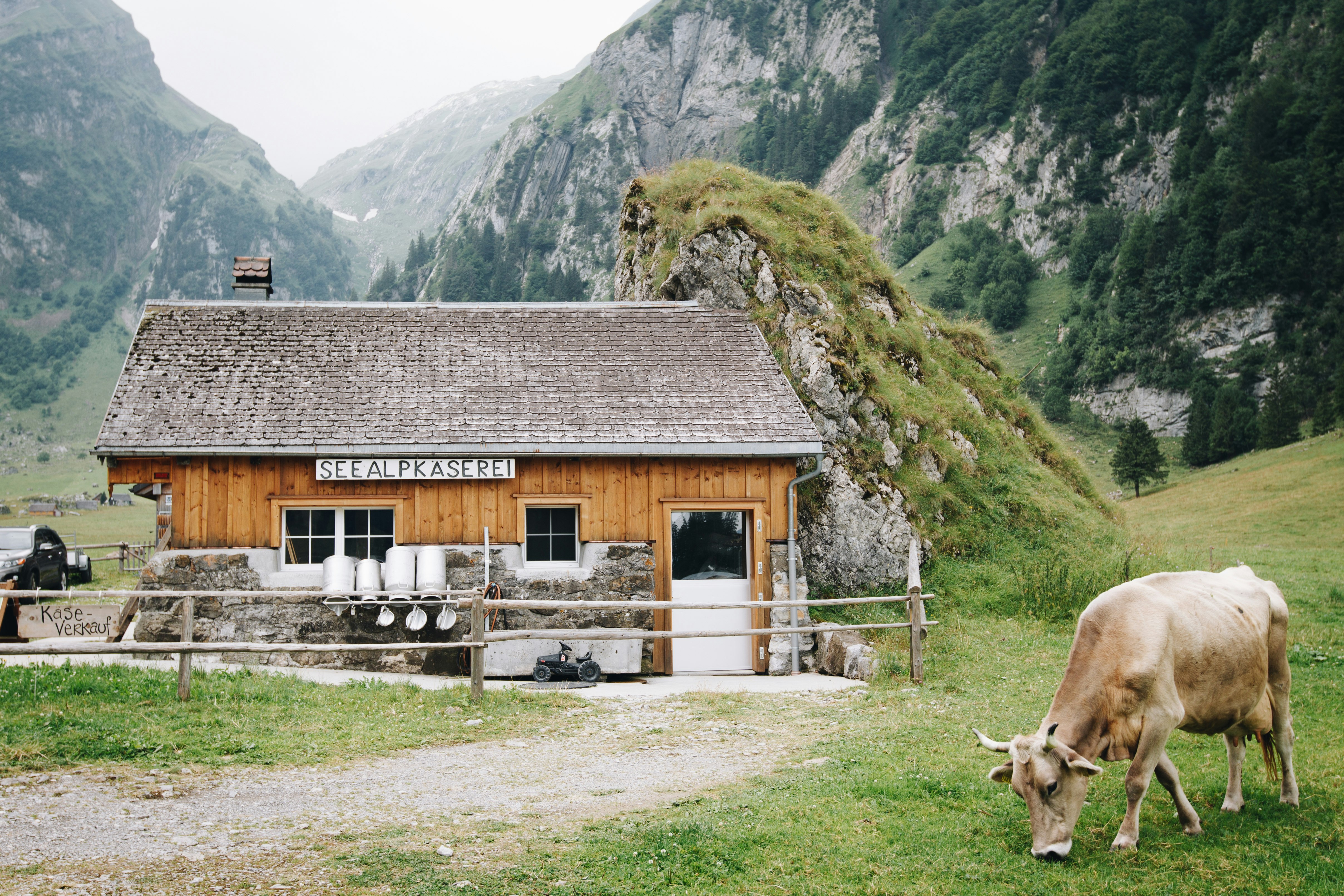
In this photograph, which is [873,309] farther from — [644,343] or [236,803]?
[236,803]

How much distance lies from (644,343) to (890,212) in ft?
374

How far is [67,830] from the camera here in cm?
637

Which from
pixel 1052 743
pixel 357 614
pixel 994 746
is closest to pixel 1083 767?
pixel 1052 743

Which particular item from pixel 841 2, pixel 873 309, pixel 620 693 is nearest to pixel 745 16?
pixel 841 2

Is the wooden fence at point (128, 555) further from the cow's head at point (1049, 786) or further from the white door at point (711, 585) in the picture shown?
the cow's head at point (1049, 786)

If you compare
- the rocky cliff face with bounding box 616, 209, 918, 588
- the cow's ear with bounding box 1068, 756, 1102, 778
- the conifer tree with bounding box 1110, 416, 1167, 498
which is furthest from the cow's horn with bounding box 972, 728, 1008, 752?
the conifer tree with bounding box 1110, 416, 1167, 498

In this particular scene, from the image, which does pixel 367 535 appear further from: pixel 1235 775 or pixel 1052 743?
pixel 1235 775

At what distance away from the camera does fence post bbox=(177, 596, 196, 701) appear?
10.3 metres

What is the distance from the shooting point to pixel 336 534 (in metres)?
14.2

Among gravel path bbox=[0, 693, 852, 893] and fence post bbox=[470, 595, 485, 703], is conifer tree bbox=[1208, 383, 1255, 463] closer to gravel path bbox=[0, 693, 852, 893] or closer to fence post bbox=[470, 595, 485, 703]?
gravel path bbox=[0, 693, 852, 893]

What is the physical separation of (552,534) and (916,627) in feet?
19.2

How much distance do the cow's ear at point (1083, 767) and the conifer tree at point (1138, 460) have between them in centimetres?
5103

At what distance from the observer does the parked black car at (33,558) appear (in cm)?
1884

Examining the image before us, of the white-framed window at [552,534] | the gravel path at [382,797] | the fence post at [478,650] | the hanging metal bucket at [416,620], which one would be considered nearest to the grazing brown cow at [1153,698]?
the gravel path at [382,797]
